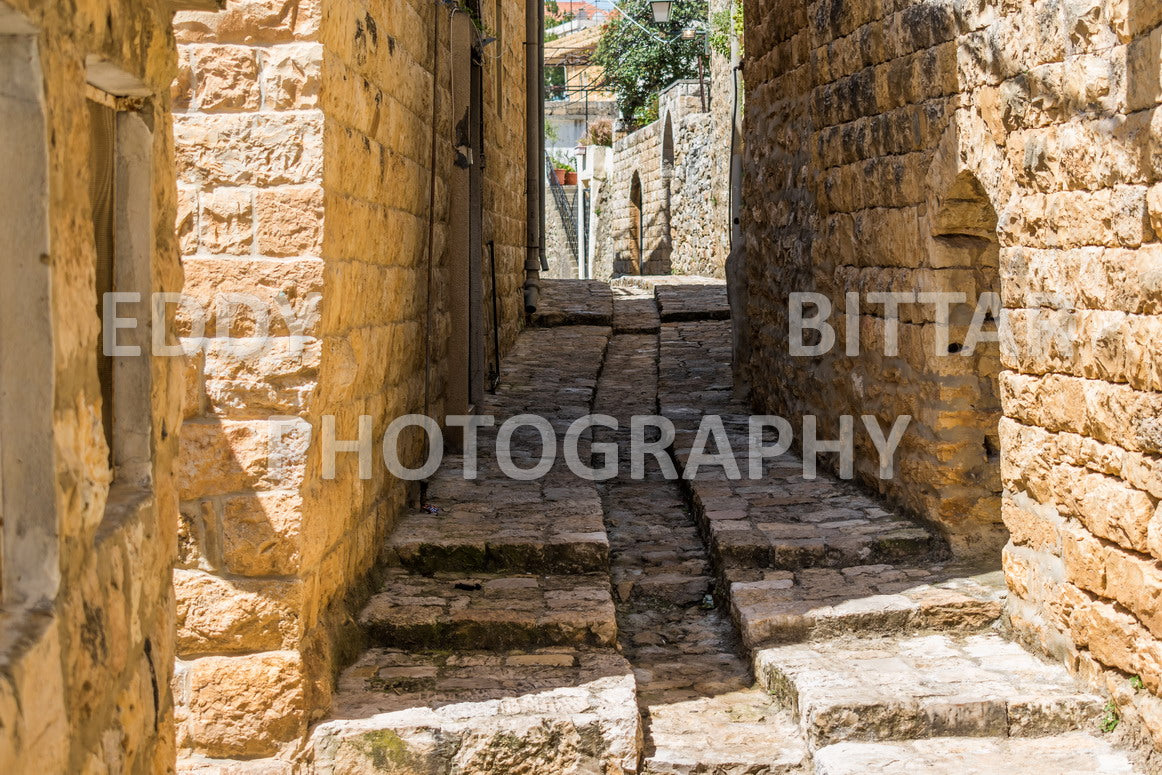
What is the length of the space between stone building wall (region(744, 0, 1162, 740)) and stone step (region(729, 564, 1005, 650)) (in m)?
0.21

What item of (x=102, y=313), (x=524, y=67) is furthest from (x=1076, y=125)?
(x=524, y=67)

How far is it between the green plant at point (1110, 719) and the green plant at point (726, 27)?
1160 cm

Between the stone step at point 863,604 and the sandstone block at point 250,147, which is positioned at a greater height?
the sandstone block at point 250,147

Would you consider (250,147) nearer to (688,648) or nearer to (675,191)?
(688,648)

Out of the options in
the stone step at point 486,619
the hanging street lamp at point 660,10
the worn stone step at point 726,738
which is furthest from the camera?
the hanging street lamp at point 660,10

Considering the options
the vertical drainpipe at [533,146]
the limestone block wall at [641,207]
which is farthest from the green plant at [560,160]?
the vertical drainpipe at [533,146]

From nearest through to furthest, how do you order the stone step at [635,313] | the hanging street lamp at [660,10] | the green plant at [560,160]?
1. the stone step at [635,313]
2. the hanging street lamp at [660,10]
3. the green plant at [560,160]

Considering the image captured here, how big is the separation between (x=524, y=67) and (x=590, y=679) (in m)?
7.76

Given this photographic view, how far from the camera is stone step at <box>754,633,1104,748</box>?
4.03 metres

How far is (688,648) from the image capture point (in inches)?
200

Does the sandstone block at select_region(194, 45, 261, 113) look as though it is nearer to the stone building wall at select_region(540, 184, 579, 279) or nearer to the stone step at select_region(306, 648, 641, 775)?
the stone step at select_region(306, 648, 641, 775)

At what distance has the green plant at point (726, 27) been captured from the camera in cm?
1491

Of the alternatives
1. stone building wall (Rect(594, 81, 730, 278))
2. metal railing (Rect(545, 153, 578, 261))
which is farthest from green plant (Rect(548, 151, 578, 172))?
stone building wall (Rect(594, 81, 730, 278))

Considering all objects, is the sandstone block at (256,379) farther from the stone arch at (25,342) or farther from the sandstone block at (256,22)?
the stone arch at (25,342)
